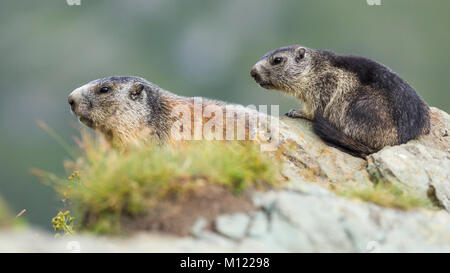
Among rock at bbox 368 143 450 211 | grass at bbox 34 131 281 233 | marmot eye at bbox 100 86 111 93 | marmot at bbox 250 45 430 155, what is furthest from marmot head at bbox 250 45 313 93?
grass at bbox 34 131 281 233

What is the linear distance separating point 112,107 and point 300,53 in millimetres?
5276

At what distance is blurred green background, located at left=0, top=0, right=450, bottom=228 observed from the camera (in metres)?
106

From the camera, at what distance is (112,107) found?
12.3 metres

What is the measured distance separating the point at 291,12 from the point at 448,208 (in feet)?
441

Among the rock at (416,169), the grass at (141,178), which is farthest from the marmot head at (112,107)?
the rock at (416,169)

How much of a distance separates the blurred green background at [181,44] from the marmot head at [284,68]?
77.2 metres

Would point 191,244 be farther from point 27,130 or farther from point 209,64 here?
point 209,64

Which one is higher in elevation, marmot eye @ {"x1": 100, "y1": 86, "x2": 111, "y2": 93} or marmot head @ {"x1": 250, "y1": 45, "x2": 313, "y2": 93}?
marmot head @ {"x1": 250, "y1": 45, "x2": 313, "y2": 93}

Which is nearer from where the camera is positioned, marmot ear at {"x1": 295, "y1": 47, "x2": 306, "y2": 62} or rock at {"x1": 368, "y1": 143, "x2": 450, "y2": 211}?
rock at {"x1": 368, "y1": 143, "x2": 450, "y2": 211}

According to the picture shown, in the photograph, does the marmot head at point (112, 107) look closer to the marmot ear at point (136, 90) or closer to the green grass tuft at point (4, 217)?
the marmot ear at point (136, 90)

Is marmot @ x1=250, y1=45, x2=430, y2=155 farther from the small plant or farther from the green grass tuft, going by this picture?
the green grass tuft

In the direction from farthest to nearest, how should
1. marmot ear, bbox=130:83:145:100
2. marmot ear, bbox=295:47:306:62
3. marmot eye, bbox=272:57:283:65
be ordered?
1. marmot eye, bbox=272:57:283:65
2. marmot ear, bbox=295:47:306:62
3. marmot ear, bbox=130:83:145:100

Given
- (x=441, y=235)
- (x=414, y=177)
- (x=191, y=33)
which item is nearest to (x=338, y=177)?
(x=414, y=177)

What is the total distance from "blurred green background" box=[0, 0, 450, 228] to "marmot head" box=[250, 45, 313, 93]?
253 feet
